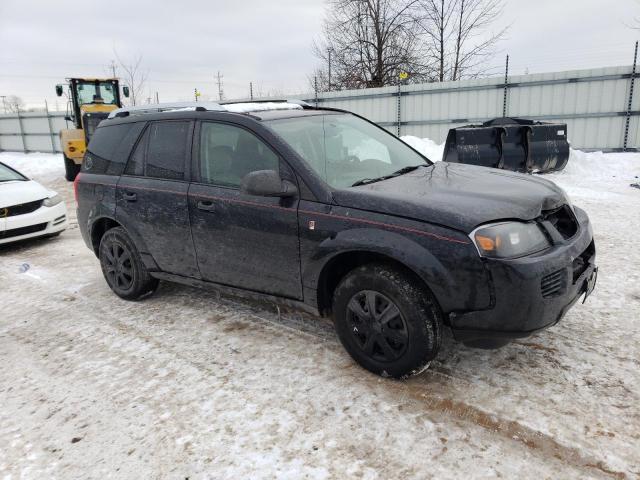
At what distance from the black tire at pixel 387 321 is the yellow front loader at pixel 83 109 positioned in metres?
14.4

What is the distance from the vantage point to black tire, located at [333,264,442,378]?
2.88 m

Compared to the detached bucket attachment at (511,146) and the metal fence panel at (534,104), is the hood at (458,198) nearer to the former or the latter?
the detached bucket attachment at (511,146)

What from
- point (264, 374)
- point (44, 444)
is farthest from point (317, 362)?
point (44, 444)

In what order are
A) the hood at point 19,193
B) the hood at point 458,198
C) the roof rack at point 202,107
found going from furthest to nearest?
the hood at point 19,193
the roof rack at point 202,107
the hood at point 458,198

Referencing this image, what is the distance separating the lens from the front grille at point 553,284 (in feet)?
8.81

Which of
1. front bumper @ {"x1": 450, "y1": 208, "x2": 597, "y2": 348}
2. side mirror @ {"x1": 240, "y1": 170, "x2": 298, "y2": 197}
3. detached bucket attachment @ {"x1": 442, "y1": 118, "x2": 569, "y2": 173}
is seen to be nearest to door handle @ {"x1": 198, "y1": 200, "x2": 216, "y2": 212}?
side mirror @ {"x1": 240, "y1": 170, "x2": 298, "y2": 197}

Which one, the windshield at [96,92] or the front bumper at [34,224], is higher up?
the windshield at [96,92]

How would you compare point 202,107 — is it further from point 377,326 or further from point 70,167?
point 70,167

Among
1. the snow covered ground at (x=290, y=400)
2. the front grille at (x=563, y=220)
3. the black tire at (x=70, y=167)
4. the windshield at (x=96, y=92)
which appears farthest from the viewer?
the windshield at (x=96, y=92)

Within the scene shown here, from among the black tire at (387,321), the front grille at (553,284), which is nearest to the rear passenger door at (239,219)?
the black tire at (387,321)

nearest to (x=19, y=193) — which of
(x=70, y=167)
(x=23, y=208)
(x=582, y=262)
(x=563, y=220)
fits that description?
(x=23, y=208)

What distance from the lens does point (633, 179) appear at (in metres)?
10.7

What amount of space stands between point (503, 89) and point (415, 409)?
14.6 meters

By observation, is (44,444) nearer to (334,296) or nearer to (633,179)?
(334,296)
